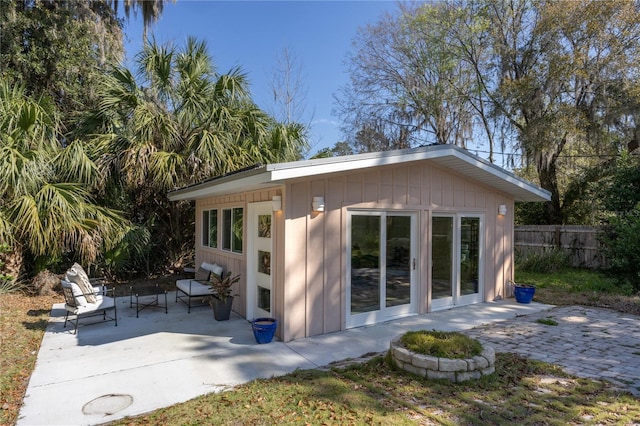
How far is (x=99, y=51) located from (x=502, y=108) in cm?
1403

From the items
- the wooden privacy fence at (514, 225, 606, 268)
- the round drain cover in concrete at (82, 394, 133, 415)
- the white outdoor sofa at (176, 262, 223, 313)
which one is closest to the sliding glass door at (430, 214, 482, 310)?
the white outdoor sofa at (176, 262, 223, 313)

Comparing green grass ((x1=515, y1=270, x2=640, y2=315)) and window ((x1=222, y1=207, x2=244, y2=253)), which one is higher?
window ((x1=222, y1=207, x2=244, y2=253))

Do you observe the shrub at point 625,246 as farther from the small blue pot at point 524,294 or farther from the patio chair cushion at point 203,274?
the patio chair cushion at point 203,274

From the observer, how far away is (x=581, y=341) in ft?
17.7

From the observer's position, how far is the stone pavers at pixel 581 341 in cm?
437

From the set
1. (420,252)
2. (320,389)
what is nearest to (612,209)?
(420,252)

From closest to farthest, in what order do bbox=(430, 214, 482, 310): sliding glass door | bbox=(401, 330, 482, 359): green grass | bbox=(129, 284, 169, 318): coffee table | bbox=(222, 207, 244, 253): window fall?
bbox=(401, 330, 482, 359): green grass
bbox=(222, 207, 244, 253): window
bbox=(430, 214, 482, 310): sliding glass door
bbox=(129, 284, 169, 318): coffee table

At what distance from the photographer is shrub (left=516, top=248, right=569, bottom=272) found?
12.0 meters

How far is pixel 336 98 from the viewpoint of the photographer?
19.2m

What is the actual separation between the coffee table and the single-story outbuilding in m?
1.38

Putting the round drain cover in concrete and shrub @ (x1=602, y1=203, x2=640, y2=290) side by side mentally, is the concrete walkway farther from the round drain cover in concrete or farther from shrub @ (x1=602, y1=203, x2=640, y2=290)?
shrub @ (x1=602, y1=203, x2=640, y2=290)

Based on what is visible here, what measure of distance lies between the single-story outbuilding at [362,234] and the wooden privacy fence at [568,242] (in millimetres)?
5895

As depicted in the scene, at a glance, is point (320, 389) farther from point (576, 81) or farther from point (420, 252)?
point (576, 81)

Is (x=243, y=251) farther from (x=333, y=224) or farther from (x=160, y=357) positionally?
(x=160, y=357)
